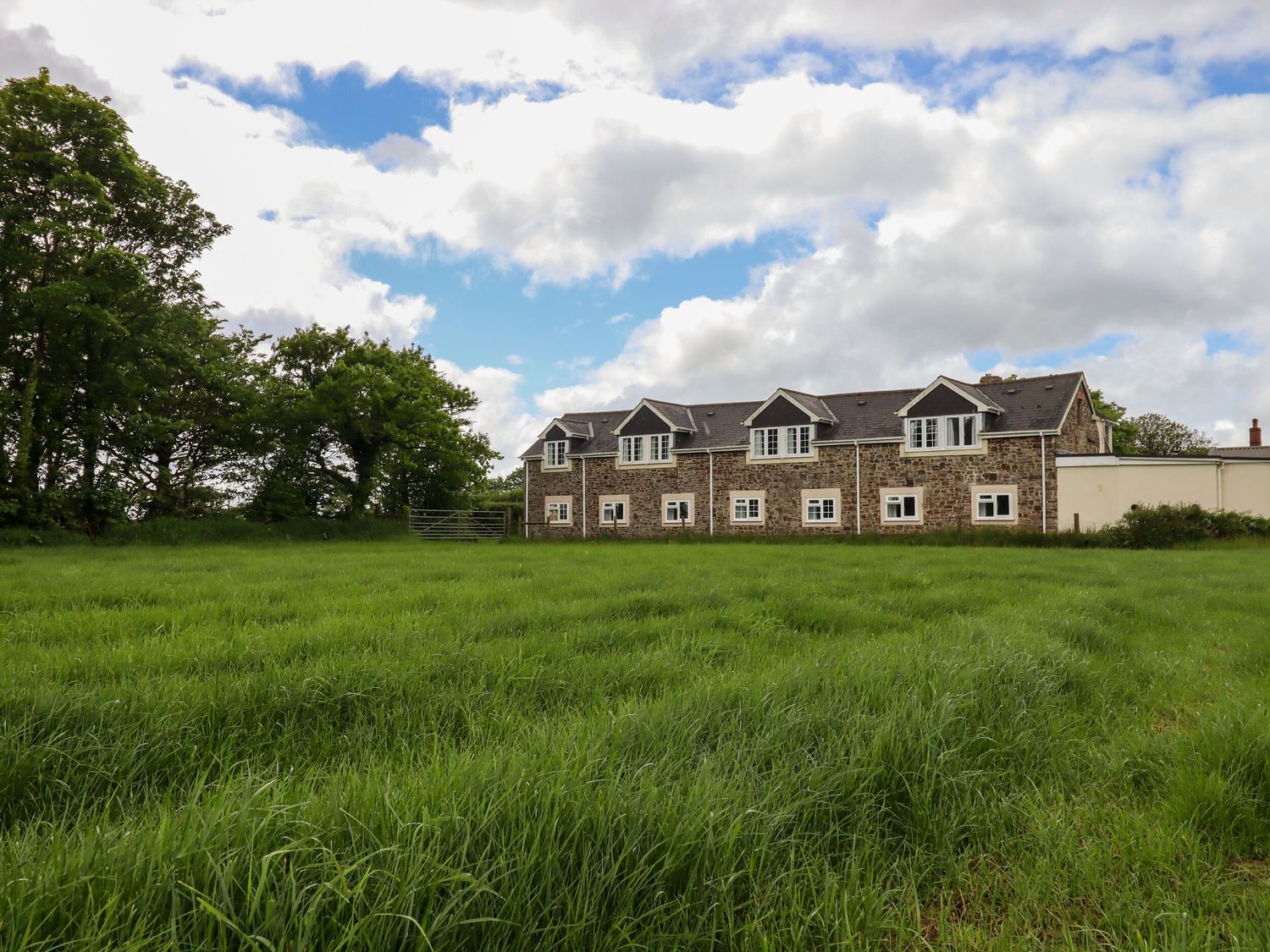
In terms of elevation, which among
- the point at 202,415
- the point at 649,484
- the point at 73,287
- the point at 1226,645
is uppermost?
the point at 73,287

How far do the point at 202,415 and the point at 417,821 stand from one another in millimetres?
34733

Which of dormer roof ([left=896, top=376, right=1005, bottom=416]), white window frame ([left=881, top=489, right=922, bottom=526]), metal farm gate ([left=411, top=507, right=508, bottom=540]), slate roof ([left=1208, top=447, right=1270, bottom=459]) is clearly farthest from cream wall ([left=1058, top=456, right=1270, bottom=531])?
slate roof ([left=1208, top=447, right=1270, bottom=459])

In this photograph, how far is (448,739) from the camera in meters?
3.44

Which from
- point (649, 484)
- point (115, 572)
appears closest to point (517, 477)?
point (649, 484)

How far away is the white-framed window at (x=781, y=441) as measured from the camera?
38469 millimetres

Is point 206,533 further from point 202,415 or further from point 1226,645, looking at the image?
point 1226,645

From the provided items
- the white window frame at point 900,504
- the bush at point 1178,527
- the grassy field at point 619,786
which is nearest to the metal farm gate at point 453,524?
the white window frame at point 900,504

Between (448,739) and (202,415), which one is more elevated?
(202,415)

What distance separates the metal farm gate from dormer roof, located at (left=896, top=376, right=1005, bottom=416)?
23898mm

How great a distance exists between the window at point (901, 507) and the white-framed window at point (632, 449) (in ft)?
47.2

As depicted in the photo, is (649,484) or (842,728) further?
(649,484)

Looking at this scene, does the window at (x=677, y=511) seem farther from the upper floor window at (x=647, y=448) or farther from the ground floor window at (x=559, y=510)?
the ground floor window at (x=559, y=510)

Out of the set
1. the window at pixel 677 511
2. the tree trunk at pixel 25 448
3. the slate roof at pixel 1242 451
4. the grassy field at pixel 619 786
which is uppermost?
the slate roof at pixel 1242 451

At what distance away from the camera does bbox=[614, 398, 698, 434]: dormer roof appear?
42219 millimetres
